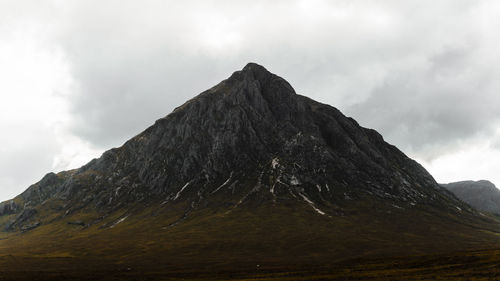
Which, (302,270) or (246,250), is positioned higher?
(246,250)

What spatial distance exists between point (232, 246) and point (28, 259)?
91.4 meters

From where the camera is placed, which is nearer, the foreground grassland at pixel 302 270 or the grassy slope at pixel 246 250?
the foreground grassland at pixel 302 270

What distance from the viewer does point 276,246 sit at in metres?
146

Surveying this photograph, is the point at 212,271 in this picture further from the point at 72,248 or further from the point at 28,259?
the point at 72,248

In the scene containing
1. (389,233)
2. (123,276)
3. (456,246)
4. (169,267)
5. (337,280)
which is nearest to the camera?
(337,280)

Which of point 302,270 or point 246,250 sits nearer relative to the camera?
point 302,270

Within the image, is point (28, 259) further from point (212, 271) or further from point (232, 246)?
point (212, 271)

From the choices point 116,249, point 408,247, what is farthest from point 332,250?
point 116,249

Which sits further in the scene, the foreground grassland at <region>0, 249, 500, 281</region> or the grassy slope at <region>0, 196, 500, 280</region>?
the grassy slope at <region>0, 196, 500, 280</region>

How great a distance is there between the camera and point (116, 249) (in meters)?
158

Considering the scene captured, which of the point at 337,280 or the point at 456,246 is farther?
Answer: the point at 456,246

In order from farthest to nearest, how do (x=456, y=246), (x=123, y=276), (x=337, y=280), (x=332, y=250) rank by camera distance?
1. (x=456, y=246)
2. (x=332, y=250)
3. (x=123, y=276)
4. (x=337, y=280)

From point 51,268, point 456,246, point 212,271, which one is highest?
point 51,268

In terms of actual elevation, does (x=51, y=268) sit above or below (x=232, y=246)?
above
